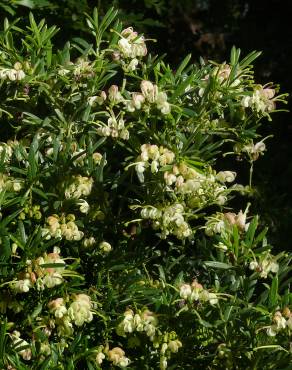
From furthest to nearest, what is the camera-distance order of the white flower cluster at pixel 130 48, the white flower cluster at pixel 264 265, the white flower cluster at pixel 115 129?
the white flower cluster at pixel 130 48
the white flower cluster at pixel 115 129
the white flower cluster at pixel 264 265

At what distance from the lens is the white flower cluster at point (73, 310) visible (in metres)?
2.46

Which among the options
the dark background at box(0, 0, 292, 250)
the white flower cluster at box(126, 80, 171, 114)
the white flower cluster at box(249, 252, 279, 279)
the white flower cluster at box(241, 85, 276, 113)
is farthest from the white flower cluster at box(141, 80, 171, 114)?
the dark background at box(0, 0, 292, 250)

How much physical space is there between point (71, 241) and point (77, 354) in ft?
1.38

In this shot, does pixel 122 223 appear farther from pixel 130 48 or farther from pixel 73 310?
pixel 130 48

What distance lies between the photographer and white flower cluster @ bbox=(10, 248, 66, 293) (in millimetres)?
2436

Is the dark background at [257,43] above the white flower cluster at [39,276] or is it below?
below

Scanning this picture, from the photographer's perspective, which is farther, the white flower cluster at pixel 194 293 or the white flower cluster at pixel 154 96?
the white flower cluster at pixel 154 96

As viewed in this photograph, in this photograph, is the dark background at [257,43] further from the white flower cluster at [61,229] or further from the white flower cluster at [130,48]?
the white flower cluster at [61,229]

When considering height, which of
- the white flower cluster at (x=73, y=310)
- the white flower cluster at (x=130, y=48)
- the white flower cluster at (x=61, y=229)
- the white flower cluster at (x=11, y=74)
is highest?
the white flower cluster at (x=130, y=48)

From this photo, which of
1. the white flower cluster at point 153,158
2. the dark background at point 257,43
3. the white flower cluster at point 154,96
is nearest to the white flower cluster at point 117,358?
the white flower cluster at point 153,158

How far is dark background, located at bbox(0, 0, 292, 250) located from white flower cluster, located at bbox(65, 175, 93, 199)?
2.73m

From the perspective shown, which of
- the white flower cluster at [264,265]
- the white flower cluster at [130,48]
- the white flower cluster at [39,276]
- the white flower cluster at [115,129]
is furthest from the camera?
the white flower cluster at [130,48]

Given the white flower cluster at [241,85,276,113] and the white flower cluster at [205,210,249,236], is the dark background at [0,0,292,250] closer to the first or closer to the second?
the white flower cluster at [241,85,276,113]

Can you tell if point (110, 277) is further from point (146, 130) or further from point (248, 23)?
point (248, 23)
